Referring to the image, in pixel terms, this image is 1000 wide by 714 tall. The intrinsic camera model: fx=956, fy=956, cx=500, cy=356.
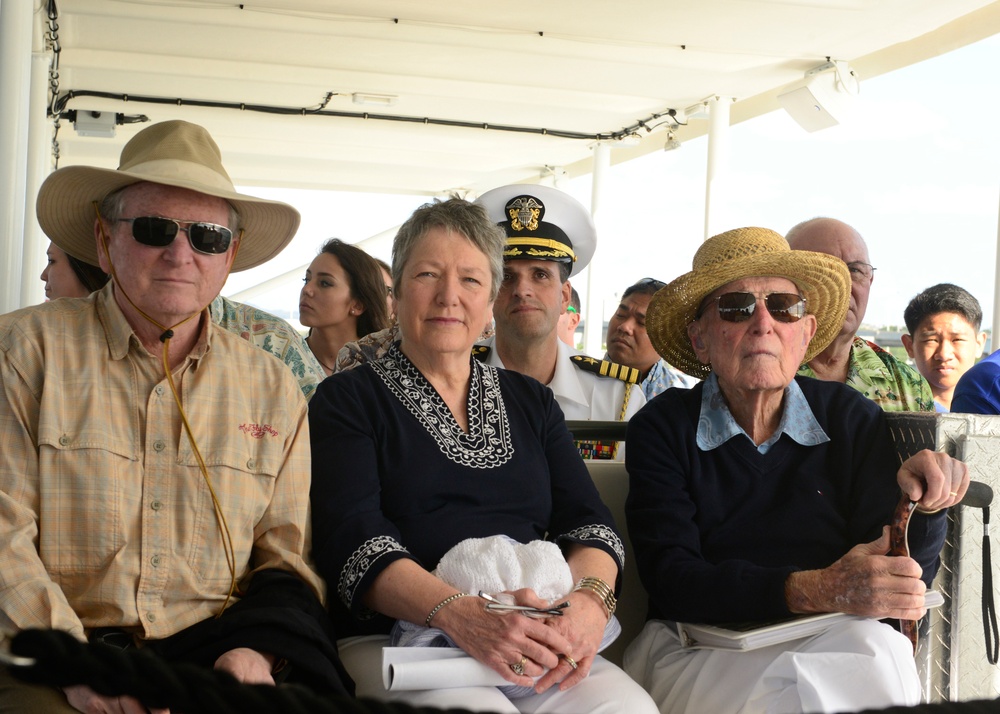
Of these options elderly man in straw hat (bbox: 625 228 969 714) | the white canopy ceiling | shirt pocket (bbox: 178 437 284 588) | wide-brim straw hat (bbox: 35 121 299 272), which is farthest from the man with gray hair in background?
the white canopy ceiling

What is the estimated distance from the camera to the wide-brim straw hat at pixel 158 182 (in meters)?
2.20

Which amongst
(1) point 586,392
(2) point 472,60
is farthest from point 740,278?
(2) point 472,60

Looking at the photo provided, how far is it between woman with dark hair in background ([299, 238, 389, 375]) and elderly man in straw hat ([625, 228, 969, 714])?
2.53 m

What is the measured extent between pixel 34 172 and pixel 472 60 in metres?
4.28

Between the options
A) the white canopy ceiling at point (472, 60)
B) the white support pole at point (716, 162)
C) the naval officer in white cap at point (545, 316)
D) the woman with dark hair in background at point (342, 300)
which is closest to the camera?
the naval officer in white cap at point (545, 316)

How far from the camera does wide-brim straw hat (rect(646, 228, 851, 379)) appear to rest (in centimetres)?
278

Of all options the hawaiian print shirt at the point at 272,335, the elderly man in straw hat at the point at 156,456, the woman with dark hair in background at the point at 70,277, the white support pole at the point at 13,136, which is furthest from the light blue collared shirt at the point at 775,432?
the white support pole at the point at 13,136

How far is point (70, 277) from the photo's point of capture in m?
3.72

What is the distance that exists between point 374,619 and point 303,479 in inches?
14.8

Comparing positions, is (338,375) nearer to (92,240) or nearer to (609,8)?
(92,240)

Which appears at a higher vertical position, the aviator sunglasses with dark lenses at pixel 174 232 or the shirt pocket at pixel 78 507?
the aviator sunglasses with dark lenses at pixel 174 232

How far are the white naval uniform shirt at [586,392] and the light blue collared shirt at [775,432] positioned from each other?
872mm

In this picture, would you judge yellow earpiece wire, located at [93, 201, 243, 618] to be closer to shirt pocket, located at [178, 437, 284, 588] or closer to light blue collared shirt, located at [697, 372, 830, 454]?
shirt pocket, located at [178, 437, 284, 588]

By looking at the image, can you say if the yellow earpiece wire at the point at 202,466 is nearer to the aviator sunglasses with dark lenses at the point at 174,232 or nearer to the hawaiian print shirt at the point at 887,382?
the aviator sunglasses with dark lenses at the point at 174,232
